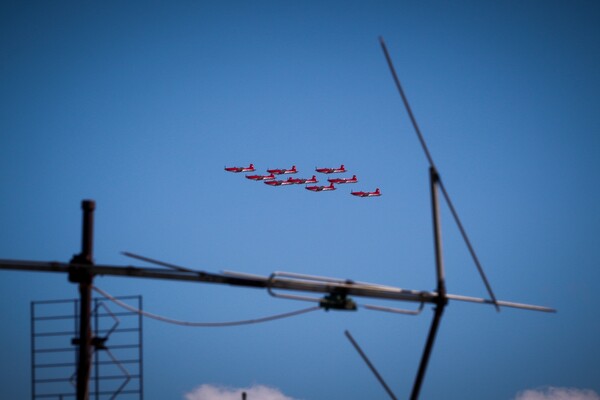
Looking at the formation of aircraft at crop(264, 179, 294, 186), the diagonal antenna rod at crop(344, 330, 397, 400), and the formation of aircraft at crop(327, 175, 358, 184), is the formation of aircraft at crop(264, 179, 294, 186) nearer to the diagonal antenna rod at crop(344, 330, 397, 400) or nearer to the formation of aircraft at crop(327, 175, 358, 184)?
the formation of aircraft at crop(327, 175, 358, 184)

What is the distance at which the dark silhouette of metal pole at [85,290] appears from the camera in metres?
18.3

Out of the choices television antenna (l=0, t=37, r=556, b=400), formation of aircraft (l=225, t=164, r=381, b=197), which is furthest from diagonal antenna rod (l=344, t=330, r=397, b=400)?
formation of aircraft (l=225, t=164, r=381, b=197)

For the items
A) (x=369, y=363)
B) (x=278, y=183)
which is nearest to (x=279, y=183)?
(x=278, y=183)

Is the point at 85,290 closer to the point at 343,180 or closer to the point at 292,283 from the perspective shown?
the point at 292,283

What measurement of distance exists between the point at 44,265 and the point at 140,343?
3068 millimetres

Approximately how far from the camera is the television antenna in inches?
698

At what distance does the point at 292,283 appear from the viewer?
58.0ft

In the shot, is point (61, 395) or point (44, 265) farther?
point (61, 395)

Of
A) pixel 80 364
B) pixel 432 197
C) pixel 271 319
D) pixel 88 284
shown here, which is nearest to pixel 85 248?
pixel 88 284

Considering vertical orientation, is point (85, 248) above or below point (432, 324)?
above

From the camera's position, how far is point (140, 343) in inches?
785

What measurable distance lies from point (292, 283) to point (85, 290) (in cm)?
439

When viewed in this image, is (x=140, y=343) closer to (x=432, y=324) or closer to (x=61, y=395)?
(x=61, y=395)

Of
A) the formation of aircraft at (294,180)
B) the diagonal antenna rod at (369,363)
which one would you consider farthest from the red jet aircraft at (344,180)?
the diagonal antenna rod at (369,363)
